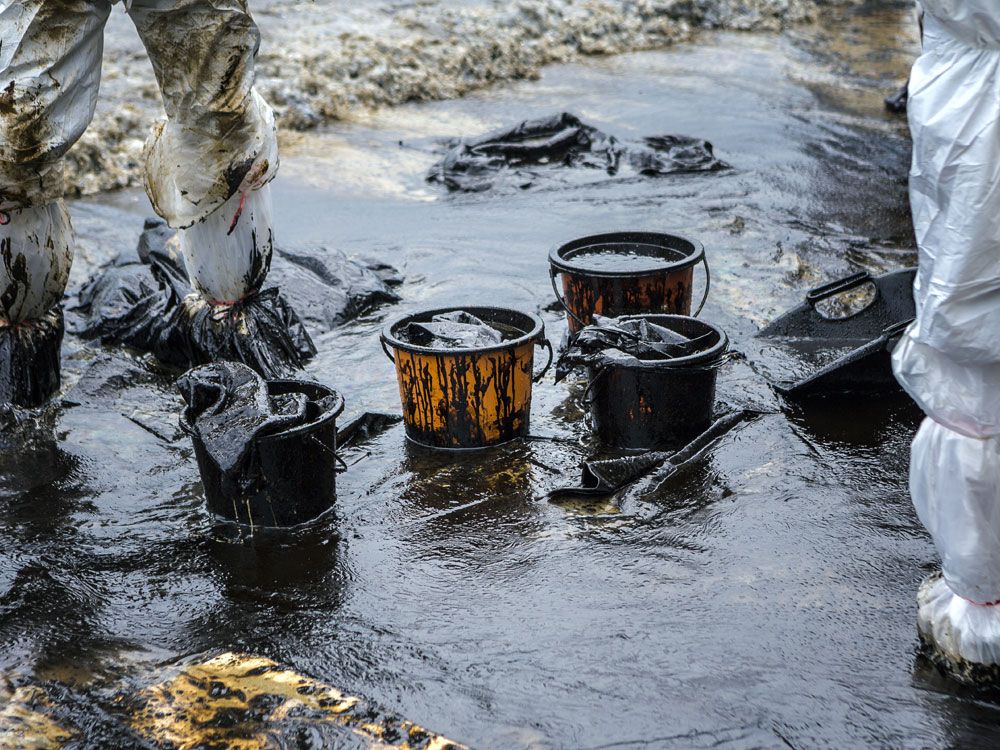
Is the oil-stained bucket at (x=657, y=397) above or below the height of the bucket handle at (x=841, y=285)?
below

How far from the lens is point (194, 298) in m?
5.13

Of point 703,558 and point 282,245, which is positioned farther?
point 282,245

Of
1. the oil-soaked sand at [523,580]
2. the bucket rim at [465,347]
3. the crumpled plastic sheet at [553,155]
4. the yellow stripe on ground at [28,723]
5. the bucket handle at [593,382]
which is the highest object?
the bucket rim at [465,347]

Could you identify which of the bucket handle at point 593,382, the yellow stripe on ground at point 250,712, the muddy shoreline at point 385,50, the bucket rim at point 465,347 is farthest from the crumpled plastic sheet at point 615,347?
the muddy shoreline at point 385,50

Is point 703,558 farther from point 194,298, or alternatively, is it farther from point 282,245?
point 282,245

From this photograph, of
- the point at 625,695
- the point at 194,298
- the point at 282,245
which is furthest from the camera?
the point at 282,245

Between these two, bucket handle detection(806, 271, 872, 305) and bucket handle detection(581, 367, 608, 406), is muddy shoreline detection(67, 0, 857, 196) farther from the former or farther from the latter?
bucket handle detection(806, 271, 872, 305)

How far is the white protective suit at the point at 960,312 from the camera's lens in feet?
8.09

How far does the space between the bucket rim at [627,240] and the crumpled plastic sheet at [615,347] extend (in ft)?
1.58

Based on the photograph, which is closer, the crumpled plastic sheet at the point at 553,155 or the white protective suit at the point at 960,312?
the white protective suit at the point at 960,312

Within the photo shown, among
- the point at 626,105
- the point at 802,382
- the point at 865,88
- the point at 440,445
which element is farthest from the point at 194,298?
the point at 865,88

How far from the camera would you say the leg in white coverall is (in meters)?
4.11

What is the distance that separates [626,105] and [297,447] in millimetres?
7683

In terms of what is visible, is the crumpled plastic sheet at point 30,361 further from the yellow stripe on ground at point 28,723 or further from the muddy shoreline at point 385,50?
the muddy shoreline at point 385,50
